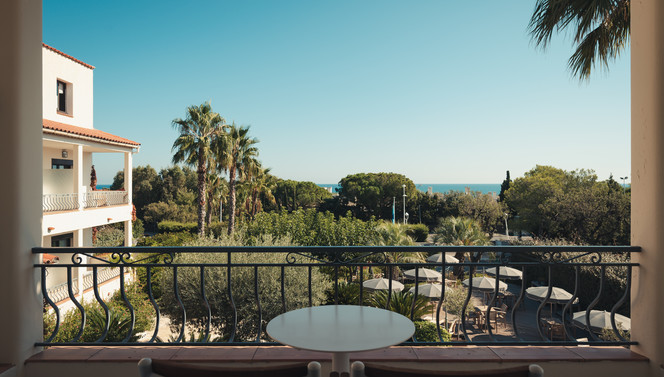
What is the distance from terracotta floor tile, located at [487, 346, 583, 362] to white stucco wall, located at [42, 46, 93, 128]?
16.3 meters

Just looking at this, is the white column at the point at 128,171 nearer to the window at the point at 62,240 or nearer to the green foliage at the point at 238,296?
the window at the point at 62,240

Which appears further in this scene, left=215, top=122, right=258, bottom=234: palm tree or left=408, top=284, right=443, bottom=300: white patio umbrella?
left=215, top=122, right=258, bottom=234: palm tree

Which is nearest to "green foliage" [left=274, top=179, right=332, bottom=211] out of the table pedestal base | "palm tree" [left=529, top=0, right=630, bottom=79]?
"palm tree" [left=529, top=0, right=630, bottom=79]

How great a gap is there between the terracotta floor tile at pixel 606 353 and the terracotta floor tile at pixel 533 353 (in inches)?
2.9

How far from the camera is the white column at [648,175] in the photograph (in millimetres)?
2410

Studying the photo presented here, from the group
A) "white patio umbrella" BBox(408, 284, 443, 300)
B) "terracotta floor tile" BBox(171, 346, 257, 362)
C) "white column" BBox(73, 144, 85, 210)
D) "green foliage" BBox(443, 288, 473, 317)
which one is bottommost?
"green foliage" BBox(443, 288, 473, 317)

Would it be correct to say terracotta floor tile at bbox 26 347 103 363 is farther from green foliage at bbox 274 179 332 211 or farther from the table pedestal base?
green foliage at bbox 274 179 332 211

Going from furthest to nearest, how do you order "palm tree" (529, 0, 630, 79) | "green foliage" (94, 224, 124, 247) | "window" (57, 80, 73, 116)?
"green foliage" (94, 224, 124, 247)
"window" (57, 80, 73, 116)
"palm tree" (529, 0, 630, 79)

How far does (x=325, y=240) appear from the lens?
18438 mm

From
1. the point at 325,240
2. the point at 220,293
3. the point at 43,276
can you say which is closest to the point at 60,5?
the point at 325,240

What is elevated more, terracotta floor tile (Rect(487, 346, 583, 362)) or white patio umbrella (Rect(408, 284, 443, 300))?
terracotta floor tile (Rect(487, 346, 583, 362))

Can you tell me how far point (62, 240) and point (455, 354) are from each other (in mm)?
17314

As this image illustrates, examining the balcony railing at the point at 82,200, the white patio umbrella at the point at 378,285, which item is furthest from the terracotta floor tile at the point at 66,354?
the balcony railing at the point at 82,200

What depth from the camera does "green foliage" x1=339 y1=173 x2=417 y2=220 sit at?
175ft
